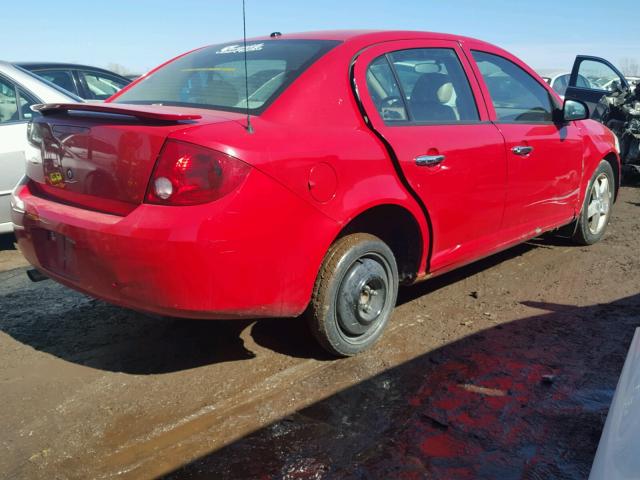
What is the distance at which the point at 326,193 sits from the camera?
9.21ft

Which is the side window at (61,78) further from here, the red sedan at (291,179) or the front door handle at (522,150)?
the front door handle at (522,150)

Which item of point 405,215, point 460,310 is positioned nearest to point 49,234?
point 405,215

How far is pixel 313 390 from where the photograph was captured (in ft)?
9.66

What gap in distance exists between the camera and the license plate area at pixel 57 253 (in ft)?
9.09

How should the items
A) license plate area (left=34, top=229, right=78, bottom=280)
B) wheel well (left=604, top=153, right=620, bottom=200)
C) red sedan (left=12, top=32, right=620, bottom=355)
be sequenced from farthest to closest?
1. wheel well (left=604, top=153, right=620, bottom=200)
2. license plate area (left=34, top=229, right=78, bottom=280)
3. red sedan (left=12, top=32, right=620, bottom=355)

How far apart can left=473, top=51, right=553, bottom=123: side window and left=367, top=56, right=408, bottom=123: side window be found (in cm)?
92

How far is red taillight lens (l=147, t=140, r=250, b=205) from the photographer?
8.13 ft

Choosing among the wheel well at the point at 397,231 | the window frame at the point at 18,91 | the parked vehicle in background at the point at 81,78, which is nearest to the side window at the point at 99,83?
the parked vehicle in background at the point at 81,78

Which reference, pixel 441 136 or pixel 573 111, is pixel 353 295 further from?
pixel 573 111

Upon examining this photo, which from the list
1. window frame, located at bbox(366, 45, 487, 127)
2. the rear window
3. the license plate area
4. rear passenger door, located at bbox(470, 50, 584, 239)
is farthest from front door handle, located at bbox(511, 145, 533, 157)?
the license plate area

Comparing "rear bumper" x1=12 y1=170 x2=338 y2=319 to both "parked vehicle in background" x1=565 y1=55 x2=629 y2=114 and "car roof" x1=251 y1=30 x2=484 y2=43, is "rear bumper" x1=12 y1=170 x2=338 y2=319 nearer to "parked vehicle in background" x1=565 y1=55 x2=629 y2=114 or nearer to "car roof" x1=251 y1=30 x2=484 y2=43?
"car roof" x1=251 y1=30 x2=484 y2=43

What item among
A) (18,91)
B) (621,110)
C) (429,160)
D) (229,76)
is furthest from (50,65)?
(621,110)

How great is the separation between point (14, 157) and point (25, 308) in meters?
1.43

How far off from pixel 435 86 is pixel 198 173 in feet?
5.94
